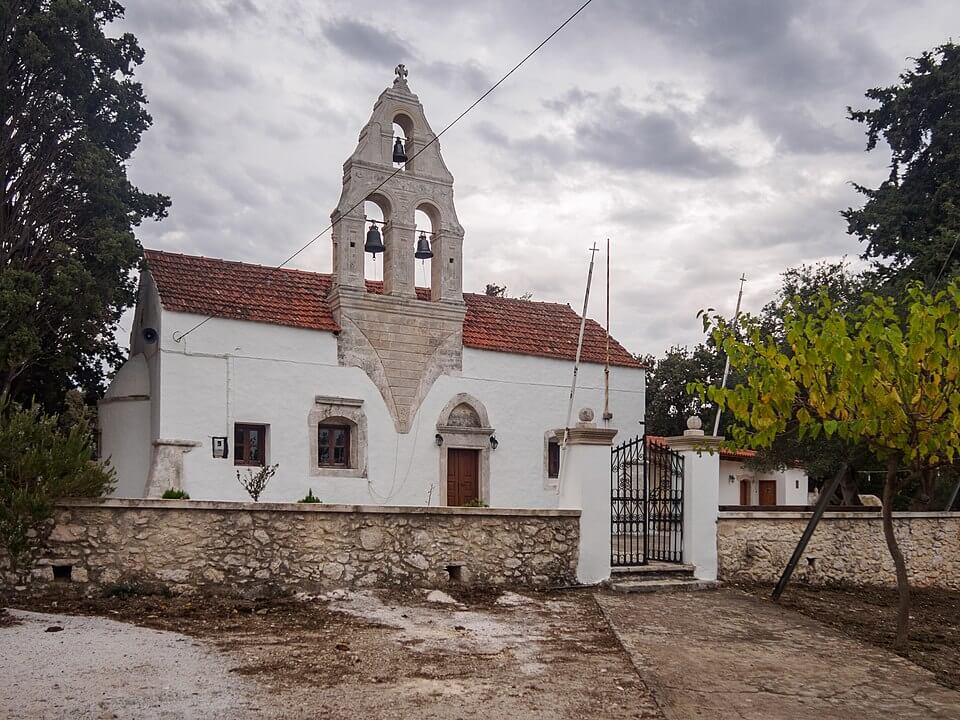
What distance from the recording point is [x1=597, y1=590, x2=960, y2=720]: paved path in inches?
244

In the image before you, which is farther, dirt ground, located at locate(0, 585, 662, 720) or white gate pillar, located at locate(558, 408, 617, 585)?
white gate pillar, located at locate(558, 408, 617, 585)

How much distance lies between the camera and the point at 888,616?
10.3 meters

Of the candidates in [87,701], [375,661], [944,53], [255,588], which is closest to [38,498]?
[255,588]

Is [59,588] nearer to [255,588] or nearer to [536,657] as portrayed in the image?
[255,588]

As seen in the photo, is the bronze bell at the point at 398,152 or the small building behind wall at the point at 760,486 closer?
the bronze bell at the point at 398,152

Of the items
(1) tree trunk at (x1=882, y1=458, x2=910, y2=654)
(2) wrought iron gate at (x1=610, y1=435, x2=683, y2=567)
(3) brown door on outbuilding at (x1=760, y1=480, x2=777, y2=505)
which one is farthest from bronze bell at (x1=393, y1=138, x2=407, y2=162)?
(3) brown door on outbuilding at (x1=760, y1=480, x2=777, y2=505)

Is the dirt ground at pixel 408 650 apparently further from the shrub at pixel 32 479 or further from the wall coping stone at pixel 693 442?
the wall coping stone at pixel 693 442

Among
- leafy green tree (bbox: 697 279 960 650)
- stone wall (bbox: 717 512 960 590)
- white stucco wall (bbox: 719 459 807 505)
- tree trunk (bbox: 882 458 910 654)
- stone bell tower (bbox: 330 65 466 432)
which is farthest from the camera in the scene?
white stucco wall (bbox: 719 459 807 505)

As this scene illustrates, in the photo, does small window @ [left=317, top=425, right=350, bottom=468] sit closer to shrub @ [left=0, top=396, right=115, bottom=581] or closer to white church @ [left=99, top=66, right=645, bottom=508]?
white church @ [left=99, top=66, right=645, bottom=508]

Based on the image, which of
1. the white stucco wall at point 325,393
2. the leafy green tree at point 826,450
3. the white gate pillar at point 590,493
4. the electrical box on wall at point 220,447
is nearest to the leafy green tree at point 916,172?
the leafy green tree at point 826,450

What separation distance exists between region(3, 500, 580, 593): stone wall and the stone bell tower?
6.39 metres

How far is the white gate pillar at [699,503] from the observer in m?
11.8

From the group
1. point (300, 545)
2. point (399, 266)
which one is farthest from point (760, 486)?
point (300, 545)

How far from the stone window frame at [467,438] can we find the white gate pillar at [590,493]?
5961 mm
